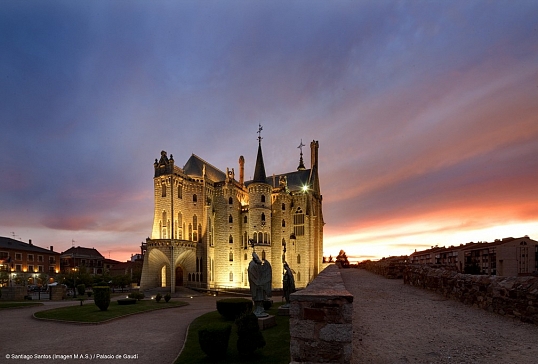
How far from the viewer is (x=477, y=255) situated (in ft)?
206

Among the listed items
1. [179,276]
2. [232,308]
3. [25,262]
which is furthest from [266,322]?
[25,262]

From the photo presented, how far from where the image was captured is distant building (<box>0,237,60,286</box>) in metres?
63.0

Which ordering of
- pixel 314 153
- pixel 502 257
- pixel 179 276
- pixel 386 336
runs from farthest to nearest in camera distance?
1. pixel 314 153
2. pixel 179 276
3. pixel 502 257
4. pixel 386 336

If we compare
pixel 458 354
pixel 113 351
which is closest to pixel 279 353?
pixel 458 354

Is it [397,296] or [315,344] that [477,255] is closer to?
[397,296]

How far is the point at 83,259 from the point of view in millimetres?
89938

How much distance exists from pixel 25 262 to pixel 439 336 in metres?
86.4

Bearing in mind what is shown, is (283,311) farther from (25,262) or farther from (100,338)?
(25,262)

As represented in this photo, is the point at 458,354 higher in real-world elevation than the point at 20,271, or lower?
higher

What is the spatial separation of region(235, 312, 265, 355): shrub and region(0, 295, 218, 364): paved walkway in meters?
3.76

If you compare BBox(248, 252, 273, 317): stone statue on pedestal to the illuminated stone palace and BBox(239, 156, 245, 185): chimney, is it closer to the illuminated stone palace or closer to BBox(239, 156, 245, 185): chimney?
the illuminated stone palace

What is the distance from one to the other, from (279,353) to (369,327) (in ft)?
15.6

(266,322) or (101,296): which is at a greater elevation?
(266,322)

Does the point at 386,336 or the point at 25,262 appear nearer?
the point at 386,336
